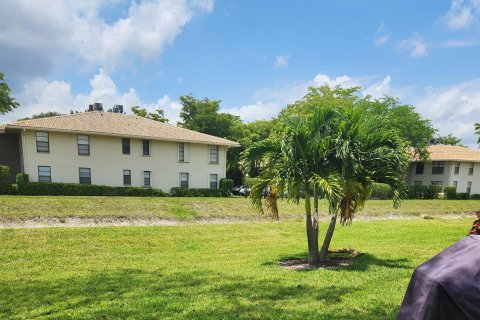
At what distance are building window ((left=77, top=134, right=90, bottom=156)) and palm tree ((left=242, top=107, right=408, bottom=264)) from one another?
2025 centimetres

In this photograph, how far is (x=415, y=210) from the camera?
950 inches

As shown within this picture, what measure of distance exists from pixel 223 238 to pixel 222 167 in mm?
16091

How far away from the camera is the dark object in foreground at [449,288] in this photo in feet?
6.70

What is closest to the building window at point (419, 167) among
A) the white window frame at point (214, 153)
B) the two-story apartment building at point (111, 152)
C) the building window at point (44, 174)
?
the two-story apartment building at point (111, 152)

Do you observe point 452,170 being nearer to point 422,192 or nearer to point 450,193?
point 450,193

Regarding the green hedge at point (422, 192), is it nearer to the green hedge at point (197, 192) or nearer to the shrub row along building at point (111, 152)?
the green hedge at point (197, 192)

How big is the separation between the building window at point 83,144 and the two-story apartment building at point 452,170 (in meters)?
38.2

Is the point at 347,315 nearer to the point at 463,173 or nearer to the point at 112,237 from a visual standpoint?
the point at 112,237

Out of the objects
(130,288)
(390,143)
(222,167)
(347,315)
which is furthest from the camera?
(222,167)

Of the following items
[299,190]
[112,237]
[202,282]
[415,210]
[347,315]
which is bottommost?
[415,210]

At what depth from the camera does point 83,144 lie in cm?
2417

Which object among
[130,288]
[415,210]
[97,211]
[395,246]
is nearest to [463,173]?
[415,210]

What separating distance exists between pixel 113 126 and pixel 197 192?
28.9ft

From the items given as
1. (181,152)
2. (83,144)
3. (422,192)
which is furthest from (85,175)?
(422,192)
